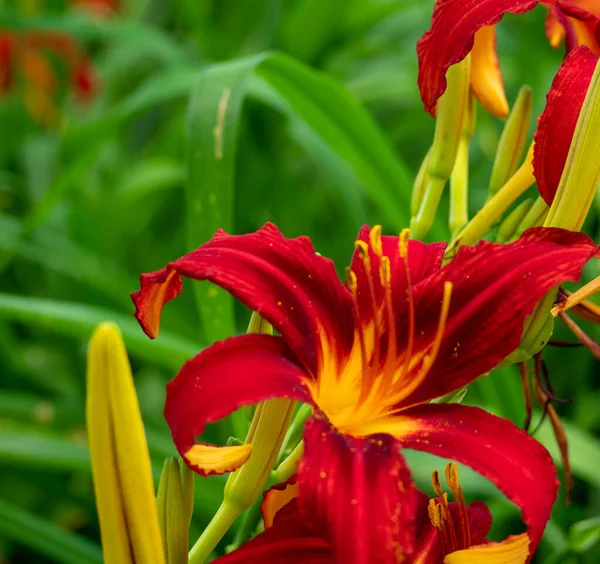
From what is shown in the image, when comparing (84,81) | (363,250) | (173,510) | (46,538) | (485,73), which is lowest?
(46,538)

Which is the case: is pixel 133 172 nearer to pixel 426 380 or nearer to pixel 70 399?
→ pixel 70 399

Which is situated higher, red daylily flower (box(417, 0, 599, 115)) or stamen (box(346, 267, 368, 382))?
red daylily flower (box(417, 0, 599, 115))

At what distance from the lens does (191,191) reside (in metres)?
0.70

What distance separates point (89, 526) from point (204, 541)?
0.89 m

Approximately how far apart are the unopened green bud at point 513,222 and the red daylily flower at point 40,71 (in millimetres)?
1401

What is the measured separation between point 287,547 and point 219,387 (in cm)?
10

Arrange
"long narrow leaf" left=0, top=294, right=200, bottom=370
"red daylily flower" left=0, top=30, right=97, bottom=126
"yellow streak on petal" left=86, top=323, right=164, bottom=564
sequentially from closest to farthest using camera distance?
1. "yellow streak on petal" left=86, top=323, right=164, bottom=564
2. "long narrow leaf" left=0, top=294, right=200, bottom=370
3. "red daylily flower" left=0, top=30, right=97, bottom=126

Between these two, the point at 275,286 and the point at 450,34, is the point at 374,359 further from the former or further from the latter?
the point at 450,34

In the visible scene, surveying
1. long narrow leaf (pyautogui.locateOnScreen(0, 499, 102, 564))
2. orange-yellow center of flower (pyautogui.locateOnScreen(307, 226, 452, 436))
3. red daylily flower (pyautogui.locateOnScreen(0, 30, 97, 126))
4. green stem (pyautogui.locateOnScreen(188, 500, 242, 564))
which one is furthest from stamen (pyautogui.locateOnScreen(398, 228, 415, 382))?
red daylily flower (pyautogui.locateOnScreen(0, 30, 97, 126))

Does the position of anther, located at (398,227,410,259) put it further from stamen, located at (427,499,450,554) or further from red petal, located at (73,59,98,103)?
red petal, located at (73,59,98,103)

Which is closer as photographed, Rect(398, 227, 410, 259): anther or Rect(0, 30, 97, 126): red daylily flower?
Rect(398, 227, 410, 259): anther

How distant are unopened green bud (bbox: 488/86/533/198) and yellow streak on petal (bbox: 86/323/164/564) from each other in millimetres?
298

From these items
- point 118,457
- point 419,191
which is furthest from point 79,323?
point 118,457

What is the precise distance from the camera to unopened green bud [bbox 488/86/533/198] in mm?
539
